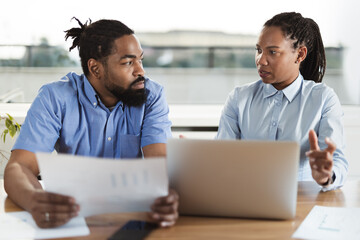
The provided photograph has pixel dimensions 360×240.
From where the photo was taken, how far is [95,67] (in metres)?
2.00

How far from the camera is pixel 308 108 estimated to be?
200cm

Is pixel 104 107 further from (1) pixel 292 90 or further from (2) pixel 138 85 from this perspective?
(1) pixel 292 90

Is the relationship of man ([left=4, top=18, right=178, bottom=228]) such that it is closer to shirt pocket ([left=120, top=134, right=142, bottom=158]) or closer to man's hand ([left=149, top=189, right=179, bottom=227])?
shirt pocket ([left=120, top=134, right=142, bottom=158])

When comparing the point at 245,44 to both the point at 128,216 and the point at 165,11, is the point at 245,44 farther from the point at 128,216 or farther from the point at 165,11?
the point at 128,216

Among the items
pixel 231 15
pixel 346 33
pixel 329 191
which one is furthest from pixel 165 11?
pixel 329 191

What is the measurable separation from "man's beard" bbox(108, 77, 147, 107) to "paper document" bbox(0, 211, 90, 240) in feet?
2.38

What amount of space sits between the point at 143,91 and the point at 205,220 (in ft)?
2.47

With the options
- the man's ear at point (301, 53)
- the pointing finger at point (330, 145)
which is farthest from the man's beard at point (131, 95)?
the pointing finger at point (330, 145)

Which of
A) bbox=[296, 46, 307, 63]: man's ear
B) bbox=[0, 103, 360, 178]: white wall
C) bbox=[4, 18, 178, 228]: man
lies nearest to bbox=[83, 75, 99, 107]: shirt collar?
bbox=[4, 18, 178, 228]: man

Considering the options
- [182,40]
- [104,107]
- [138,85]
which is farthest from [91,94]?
[182,40]

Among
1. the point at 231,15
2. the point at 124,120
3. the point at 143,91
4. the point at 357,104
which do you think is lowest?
the point at 357,104

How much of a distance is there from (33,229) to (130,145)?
0.75 metres

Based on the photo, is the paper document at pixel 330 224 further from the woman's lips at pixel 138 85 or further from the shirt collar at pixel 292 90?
the woman's lips at pixel 138 85

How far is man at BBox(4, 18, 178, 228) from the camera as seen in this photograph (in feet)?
6.14
